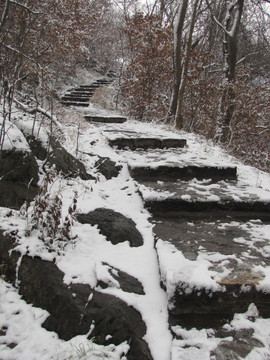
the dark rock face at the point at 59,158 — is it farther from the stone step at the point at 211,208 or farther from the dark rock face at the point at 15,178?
the stone step at the point at 211,208

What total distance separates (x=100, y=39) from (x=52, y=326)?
19.3 m

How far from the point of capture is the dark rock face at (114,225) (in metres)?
2.40

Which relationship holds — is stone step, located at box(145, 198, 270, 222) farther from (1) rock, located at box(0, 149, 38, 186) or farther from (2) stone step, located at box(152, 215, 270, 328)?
(1) rock, located at box(0, 149, 38, 186)

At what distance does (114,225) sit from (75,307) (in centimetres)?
95

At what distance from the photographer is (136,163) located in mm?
3658

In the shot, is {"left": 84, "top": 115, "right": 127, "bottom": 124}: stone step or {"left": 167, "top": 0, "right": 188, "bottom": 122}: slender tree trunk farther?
{"left": 167, "top": 0, "right": 188, "bottom": 122}: slender tree trunk

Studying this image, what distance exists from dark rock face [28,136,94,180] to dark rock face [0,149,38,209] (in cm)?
45

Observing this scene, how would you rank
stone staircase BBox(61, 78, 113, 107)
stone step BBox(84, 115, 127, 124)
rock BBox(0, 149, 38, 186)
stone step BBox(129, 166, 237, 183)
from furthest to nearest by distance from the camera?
1. stone staircase BBox(61, 78, 113, 107)
2. stone step BBox(84, 115, 127, 124)
3. stone step BBox(129, 166, 237, 183)
4. rock BBox(0, 149, 38, 186)

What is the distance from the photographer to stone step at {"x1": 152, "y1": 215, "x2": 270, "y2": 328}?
1.68 m

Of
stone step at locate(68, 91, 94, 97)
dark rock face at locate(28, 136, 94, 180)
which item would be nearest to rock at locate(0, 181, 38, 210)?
dark rock face at locate(28, 136, 94, 180)

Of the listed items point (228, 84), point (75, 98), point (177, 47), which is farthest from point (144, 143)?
point (75, 98)

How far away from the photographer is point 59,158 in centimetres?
336

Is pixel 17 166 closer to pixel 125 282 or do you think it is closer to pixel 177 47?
pixel 125 282

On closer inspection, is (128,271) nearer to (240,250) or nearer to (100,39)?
(240,250)
